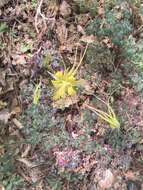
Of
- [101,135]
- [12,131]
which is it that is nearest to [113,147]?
[101,135]

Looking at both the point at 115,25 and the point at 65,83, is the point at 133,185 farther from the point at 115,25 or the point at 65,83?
the point at 115,25

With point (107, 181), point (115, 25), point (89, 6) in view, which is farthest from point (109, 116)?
point (89, 6)

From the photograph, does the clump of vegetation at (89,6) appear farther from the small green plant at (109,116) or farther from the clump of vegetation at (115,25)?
the small green plant at (109,116)

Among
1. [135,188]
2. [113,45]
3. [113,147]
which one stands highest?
[113,45]

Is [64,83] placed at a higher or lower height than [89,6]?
lower

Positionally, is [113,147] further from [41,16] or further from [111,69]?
[41,16]

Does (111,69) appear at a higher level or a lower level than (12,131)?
higher

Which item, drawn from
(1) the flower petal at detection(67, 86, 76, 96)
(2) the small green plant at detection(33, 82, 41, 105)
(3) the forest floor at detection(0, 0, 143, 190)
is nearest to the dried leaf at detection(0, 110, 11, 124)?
(3) the forest floor at detection(0, 0, 143, 190)
